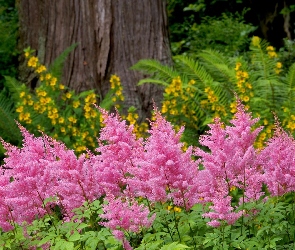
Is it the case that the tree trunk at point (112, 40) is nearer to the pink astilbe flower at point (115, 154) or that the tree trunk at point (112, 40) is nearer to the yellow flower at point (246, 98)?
the yellow flower at point (246, 98)

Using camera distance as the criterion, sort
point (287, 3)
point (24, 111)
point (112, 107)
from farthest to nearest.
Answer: point (287, 3), point (112, 107), point (24, 111)

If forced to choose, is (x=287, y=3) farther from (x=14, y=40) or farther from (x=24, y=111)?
(x=24, y=111)

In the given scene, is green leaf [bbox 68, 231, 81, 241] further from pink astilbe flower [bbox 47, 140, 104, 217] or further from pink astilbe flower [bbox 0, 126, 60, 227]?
pink astilbe flower [bbox 0, 126, 60, 227]

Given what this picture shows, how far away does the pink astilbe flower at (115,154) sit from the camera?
3973 mm

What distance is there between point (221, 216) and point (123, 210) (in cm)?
53

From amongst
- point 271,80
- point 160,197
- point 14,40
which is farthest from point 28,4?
point 160,197

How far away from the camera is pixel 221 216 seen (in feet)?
11.9

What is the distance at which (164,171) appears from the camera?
12.2 feet

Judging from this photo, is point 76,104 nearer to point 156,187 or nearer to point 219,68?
point 219,68

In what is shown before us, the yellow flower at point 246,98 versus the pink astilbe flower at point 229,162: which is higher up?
the yellow flower at point 246,98

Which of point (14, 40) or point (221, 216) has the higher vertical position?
point (14, 40)

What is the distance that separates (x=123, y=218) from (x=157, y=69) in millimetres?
4093

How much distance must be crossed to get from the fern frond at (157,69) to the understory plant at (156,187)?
3.35 metres

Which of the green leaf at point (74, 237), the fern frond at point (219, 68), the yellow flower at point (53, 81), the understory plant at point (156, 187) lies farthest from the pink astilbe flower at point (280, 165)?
the yellow flower at point (53, 81)
